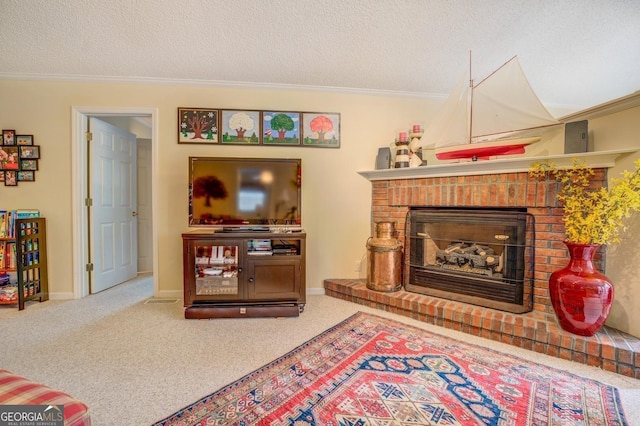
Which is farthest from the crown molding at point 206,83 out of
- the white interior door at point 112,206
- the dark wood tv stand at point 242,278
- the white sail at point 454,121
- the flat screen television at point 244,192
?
the dark wood tv stand at point 242,278

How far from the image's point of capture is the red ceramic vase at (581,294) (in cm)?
168

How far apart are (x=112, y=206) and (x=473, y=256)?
4.12 metres

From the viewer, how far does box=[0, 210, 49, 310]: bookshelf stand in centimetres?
250

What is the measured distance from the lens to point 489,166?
87.4 inches

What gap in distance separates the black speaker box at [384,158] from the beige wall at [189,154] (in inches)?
6.7

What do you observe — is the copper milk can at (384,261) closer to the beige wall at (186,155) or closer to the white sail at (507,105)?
the beige wall at (186,155)

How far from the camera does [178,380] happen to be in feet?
4.95

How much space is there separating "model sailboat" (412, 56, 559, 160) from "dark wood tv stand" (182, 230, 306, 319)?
1.57m

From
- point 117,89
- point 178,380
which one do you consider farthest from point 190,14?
point 178,380

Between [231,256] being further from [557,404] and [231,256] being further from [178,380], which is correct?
[557,404]

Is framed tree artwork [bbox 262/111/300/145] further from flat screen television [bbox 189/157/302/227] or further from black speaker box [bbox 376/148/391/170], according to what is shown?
black speaker box [bbox 376/148/391/170]

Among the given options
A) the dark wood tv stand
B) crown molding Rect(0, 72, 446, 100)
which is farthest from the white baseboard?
crown molding Rect(0, 72, 446, 100)

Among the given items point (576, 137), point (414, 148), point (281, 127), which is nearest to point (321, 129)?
point (281, 127)

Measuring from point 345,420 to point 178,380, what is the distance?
971 mm
